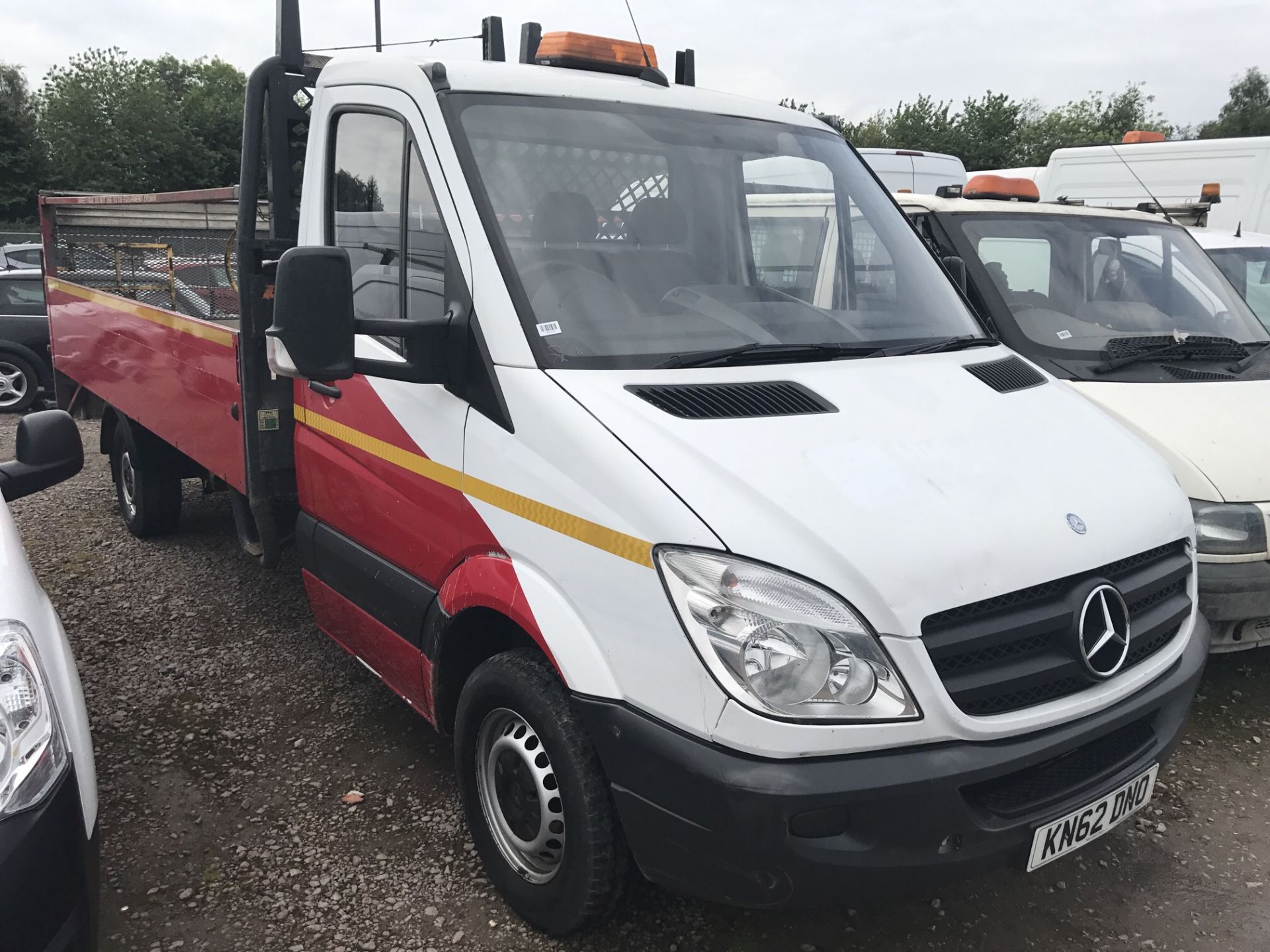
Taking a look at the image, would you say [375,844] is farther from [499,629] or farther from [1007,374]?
[1007,374]

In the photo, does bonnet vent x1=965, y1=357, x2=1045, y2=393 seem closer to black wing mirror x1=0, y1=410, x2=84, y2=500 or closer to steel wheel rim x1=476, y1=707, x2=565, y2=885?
steel wheel rim x1=476, y1=707, x2=565, y2=885

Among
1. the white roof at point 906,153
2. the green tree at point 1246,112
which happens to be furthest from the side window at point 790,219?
the green tree at point 1246,112

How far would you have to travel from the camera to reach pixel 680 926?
273 cm

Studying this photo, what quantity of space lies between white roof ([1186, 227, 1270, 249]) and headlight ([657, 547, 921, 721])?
5.91 metres

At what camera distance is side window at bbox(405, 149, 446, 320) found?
274 cm

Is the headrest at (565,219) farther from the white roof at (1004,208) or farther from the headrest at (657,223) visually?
the white roof at (1004,208)

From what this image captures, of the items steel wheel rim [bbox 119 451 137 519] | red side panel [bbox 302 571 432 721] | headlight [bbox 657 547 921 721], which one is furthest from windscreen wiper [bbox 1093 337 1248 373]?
steel wheel rim [bbox 119 451 137 519]

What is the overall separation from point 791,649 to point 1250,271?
20.8ft

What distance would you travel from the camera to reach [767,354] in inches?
107

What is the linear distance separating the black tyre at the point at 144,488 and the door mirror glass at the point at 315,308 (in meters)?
3.88

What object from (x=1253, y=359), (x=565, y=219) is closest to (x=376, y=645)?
(x=565, y=219)

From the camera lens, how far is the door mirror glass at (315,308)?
241 centimetres

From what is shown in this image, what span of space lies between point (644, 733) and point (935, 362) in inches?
58.1

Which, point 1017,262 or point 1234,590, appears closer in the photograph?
point 1234,590
